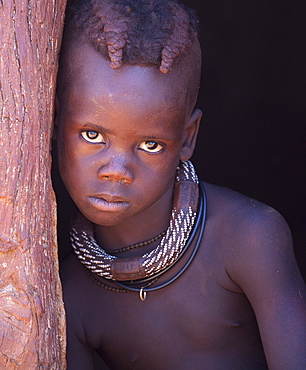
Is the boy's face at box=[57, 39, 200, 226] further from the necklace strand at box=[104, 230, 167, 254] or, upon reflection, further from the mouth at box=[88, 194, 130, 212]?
the necklace strand at box=[104, 230, 167, 254]

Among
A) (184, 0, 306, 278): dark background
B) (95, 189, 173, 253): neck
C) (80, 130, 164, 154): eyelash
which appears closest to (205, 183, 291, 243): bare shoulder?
(95, 189, 173, 253): neck

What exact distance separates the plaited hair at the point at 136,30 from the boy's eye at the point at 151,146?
19cm

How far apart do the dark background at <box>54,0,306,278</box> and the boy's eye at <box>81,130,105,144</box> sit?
2205 mm

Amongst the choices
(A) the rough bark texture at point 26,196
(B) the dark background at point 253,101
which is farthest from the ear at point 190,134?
(B) the dark background at point 253,101

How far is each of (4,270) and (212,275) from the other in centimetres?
77

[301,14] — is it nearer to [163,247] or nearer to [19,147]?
[163,247]

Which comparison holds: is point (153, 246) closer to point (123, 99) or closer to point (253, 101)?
point (123, 99)

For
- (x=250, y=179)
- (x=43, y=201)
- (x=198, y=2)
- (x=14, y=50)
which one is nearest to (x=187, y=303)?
(x=43, y=201)

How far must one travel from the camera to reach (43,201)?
168cm

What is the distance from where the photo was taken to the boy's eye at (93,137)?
185 cm

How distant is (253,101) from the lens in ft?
13.3

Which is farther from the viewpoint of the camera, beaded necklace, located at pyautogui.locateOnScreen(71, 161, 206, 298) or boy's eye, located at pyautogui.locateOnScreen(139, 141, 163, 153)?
beaded necklace, located at pyautogui.locateOnScreen(71, 161, 206, 298)

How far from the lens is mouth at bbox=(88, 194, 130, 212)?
1.88 metres

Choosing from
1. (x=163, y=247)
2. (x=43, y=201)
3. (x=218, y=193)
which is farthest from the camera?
(x=218, y=193)
